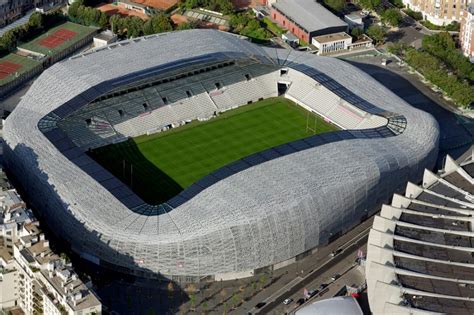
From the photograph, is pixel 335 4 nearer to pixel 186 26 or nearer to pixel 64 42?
pixel 186 26

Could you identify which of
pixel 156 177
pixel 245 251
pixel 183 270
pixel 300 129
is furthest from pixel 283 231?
pixel 300 129

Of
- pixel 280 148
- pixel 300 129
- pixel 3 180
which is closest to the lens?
pixel 3 180

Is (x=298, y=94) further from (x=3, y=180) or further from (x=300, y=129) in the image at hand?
(x=3, y=180)

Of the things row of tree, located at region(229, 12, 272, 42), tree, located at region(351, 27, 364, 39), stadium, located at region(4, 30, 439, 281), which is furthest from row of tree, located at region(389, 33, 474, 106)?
row of tree, located at region(229, 12, 272, 42)

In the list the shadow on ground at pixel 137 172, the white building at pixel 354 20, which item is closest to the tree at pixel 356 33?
the white building at pixel 354 20

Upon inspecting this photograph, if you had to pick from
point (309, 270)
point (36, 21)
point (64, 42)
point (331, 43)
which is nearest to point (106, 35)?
point (64, 42)

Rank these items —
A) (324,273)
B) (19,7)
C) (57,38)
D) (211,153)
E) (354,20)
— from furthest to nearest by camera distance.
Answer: (19,7), (354,20), (57,38), (211,153), (324,273)

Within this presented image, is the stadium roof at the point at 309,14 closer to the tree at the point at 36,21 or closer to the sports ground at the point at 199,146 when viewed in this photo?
the sports ground at the point at 199,146

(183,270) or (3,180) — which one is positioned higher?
(3,180)
